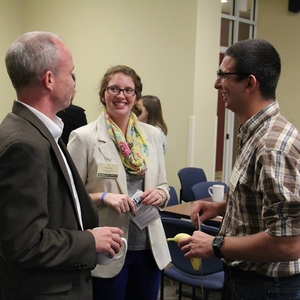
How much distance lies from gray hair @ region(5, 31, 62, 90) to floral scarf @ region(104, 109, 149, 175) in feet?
2.67

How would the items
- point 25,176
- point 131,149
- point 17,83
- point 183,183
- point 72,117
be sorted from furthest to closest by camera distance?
point 183,183 → point 72,117 → point 131,149 → point 17,83 → point 25,176

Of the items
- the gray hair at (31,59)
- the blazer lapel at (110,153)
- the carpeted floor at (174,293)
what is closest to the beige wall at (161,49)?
the carpeted floor at (174,293)

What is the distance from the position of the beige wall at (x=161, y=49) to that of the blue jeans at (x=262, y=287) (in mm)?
3829

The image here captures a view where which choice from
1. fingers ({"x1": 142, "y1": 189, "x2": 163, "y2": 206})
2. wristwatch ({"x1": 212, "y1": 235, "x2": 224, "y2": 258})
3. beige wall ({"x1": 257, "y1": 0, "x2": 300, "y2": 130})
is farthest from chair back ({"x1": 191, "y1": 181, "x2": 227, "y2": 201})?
beige wall ({"x1": 257, "y1": 0, "x2": 300, "y2": 130})

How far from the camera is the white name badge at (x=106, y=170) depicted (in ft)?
6.66

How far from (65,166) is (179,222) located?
135 centimetres

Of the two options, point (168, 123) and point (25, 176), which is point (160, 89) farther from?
point (25, 176)

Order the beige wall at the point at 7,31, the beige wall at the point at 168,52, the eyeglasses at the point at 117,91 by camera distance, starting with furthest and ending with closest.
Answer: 1. the beige wall at the point at 7,31
2. the beige wall at the point at 168,52
3. the eyeglasses at the point at 117,91

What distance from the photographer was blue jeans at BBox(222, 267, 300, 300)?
139 centimetres

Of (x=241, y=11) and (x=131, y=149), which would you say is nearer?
(x=131, y=149)

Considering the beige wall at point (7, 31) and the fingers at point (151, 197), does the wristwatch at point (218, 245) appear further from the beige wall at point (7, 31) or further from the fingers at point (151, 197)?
the beige wall at point (7, 31)

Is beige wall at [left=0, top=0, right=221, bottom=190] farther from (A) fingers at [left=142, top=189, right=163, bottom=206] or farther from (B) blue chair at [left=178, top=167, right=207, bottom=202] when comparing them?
(A) fingers at [left=142, top=189, right=163, bottom=206]

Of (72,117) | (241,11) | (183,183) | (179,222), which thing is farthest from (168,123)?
(179,222)

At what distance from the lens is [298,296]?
1403 mm
